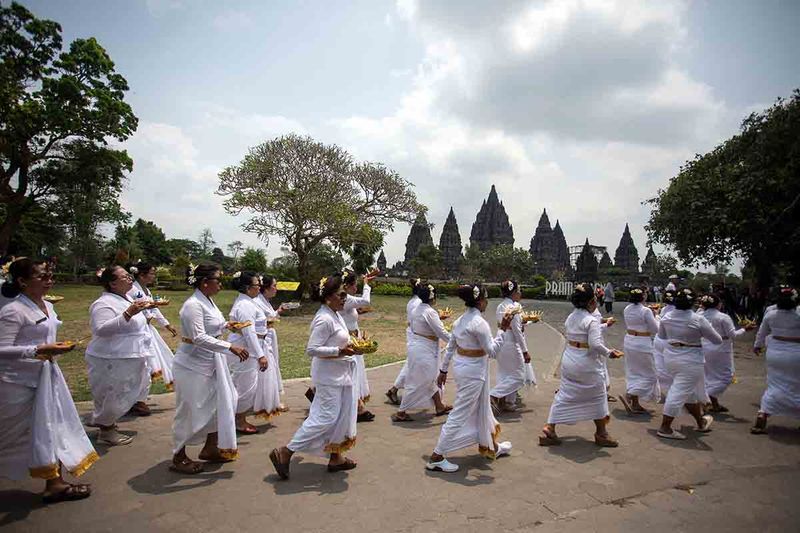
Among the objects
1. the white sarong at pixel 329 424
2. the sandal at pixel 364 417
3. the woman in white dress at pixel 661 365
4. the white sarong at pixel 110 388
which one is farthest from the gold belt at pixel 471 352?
the woman in white dress at pixel 661 365

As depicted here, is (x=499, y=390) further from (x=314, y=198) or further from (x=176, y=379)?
(x=314, y=198)

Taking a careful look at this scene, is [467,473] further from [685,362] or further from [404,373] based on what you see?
[685,362]

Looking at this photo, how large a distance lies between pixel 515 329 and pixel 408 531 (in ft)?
12.5

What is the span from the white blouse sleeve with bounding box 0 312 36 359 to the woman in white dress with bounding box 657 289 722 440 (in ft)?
21.5

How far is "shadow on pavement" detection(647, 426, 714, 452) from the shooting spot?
204 inches

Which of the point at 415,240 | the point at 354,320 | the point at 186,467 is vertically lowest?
the point at 186,467

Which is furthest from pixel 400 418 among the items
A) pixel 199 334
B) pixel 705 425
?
pixel 705 425

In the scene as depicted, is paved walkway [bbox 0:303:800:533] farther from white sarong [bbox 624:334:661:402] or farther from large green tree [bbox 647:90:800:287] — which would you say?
large green tree [bbox 647:90:800:287]

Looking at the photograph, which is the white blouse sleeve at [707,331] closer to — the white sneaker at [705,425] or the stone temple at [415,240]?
the white sneaker at [705,425]

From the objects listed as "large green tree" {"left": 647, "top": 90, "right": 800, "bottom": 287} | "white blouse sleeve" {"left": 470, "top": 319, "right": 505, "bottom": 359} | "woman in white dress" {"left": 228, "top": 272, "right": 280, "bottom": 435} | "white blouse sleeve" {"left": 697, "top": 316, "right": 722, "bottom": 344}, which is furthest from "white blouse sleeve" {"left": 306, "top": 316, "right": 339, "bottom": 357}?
"large green tree" {"left": 647, "top": 90, "right": 800, "bottom": 287}

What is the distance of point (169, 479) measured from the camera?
4.11 meters

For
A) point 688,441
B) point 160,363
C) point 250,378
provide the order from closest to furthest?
point 688,441
point 250,378
point 160,363

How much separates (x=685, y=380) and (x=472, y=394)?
301 cm

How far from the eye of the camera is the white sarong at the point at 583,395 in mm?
5172
